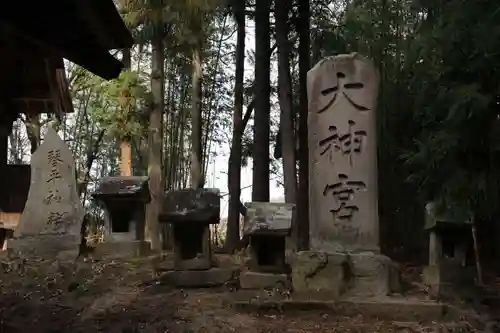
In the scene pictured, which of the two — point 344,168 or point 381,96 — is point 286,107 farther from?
point 344,168

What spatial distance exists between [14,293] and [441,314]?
198 inches

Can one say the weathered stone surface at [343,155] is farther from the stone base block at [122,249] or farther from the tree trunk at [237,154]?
the tree trunk at [237,154]

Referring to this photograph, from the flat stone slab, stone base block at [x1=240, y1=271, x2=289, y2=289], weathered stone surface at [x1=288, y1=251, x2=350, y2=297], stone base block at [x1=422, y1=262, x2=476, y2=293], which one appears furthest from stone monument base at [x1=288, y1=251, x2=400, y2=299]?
stone base block at [x1=422, y1=262, x2=476, y2=293]

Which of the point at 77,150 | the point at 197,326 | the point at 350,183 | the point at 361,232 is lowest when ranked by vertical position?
the point at 197,326

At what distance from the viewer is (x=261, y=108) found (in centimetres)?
1284

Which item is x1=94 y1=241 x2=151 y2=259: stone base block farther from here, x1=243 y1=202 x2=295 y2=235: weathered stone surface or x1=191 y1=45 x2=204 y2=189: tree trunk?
x1=191 y1=45 x2=204 y2=189: tree trunk

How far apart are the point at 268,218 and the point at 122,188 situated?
308cm

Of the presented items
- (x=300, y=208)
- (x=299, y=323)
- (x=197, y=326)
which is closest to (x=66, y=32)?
(x=197, y=326)

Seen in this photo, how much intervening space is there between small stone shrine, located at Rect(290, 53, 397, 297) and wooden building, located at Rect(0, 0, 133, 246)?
12.2ft

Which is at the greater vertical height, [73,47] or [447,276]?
[73,47]

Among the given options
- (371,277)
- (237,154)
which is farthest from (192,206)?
(237,154)

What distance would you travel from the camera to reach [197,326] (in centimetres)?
613

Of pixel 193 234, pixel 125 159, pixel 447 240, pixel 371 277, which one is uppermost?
pixel 125 159

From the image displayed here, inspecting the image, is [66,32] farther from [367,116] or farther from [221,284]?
[221,284]
